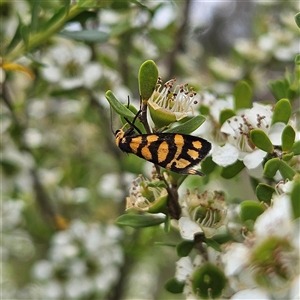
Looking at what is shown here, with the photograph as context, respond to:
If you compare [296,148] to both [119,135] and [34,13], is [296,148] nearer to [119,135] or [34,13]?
[119,135]

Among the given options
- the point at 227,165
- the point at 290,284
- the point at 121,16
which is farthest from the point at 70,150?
the point at 290,284

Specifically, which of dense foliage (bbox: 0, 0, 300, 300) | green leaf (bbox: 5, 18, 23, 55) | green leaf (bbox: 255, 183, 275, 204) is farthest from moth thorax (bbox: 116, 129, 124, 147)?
green leaf (bbox: 5, 18, 23, 55)

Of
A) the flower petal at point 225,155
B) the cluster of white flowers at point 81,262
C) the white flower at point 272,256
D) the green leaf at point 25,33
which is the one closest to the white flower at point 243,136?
the flower petal at point 225,155

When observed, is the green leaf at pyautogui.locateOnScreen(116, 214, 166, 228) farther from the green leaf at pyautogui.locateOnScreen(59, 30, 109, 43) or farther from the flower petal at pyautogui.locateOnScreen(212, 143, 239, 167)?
the green leaf at pyautogui.locateOnScreen(59, 30, 109, 43)

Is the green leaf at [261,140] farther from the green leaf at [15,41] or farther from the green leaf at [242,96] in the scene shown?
Result: the green leaf at [15,41]

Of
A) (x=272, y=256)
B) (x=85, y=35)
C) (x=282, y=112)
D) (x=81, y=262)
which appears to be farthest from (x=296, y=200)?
(x=81, y=262)
